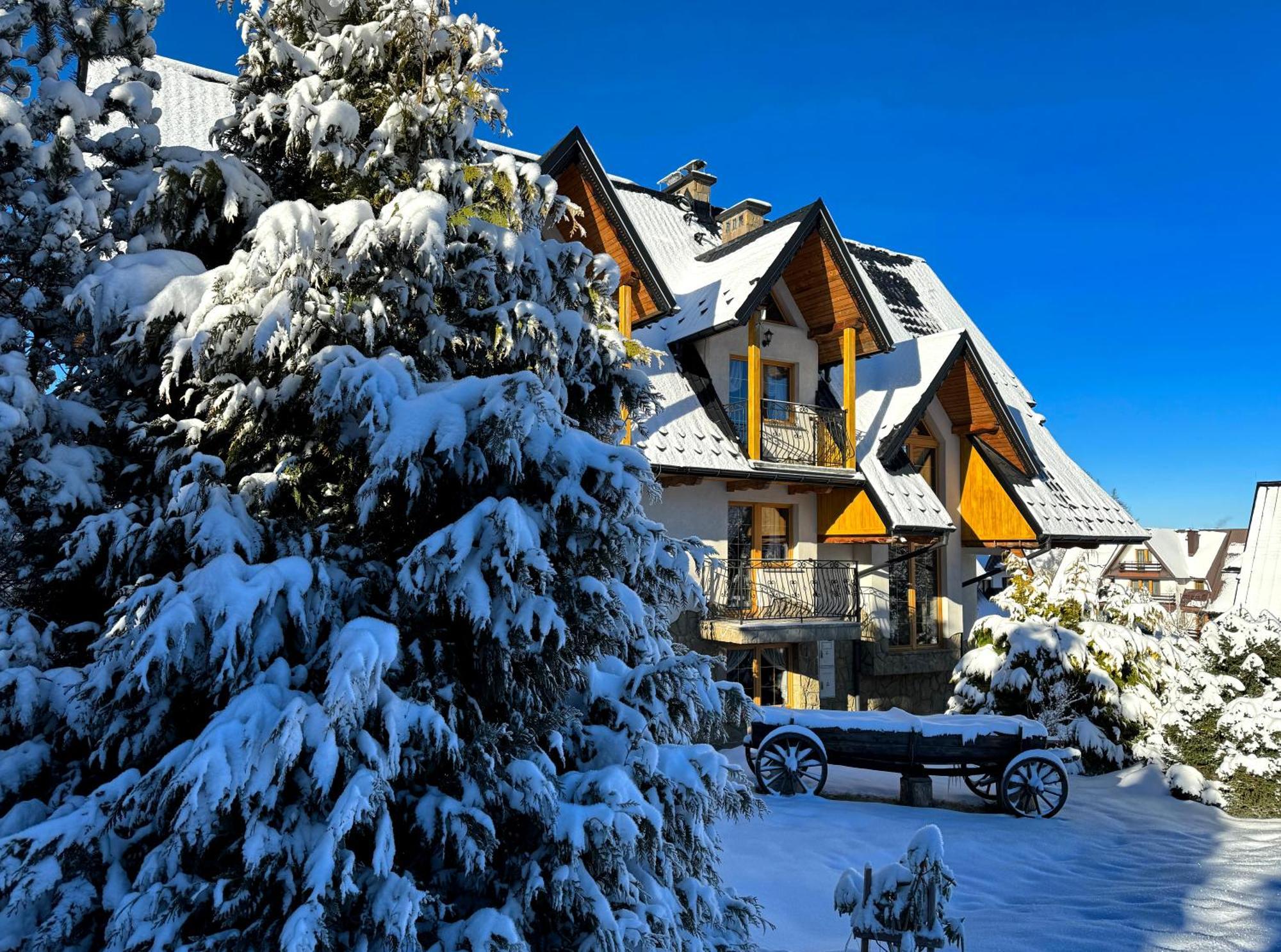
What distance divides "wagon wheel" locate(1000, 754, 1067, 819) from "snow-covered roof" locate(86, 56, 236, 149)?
13329 mm

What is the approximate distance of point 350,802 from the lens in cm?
312

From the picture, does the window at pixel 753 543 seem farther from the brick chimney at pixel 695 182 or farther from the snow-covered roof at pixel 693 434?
the brick chimney at pixel 695 182

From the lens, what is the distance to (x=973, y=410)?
16.2 m

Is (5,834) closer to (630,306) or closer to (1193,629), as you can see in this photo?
(630,306)

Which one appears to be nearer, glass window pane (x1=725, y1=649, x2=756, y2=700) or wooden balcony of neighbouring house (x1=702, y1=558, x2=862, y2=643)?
wooden balcony of neighbouring house (x1=702, y1=558, x2=862, y2=643)

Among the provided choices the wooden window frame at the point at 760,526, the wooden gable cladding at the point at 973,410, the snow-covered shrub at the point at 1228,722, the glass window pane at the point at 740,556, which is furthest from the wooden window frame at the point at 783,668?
the wooden gable cladding at the point at 973,410

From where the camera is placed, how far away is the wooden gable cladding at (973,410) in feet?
51.3

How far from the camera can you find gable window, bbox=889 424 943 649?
51.4 feet

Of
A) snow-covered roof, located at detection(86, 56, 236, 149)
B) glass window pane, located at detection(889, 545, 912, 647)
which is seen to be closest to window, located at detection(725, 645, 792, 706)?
glass window pane, located at detection(889, 545, 912, 647)

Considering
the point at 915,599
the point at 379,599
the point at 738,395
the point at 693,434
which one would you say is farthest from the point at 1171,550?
the point at 379,599

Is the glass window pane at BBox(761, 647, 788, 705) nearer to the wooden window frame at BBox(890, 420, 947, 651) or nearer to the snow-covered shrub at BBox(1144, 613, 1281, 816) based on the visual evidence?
the wooden window frame at BBox(890, 420, 947, 651)

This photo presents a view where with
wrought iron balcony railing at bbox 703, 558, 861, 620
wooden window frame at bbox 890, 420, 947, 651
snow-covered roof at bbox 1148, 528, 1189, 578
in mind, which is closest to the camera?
wrought iron balcony railing at bbox 703, 558, 861, 620

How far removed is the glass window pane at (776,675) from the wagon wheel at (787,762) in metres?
3.94

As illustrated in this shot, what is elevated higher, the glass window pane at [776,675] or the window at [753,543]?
the window at [753,543]
